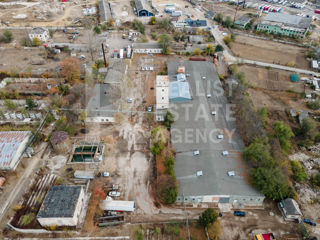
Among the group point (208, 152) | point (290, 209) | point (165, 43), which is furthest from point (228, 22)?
point (290, 209)

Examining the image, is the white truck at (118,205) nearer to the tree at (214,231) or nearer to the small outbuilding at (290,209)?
the tree at (214,231)

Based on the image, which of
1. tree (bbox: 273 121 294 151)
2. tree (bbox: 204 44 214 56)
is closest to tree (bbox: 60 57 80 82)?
tree (bbox: 204 44 214 56)

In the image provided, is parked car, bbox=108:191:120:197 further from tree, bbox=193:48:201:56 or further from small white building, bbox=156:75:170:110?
tree, bbox=193:48:201:56

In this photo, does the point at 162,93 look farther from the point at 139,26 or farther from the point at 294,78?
the point at 139,26

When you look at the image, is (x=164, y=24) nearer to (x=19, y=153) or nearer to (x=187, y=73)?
(x=187, y=73)

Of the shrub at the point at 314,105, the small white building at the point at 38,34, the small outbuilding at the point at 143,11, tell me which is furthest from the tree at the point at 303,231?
the small outbuilding at the point at 143,11

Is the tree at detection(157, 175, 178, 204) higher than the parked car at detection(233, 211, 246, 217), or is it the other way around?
the tree at detection(157, 175, 178, 204)
